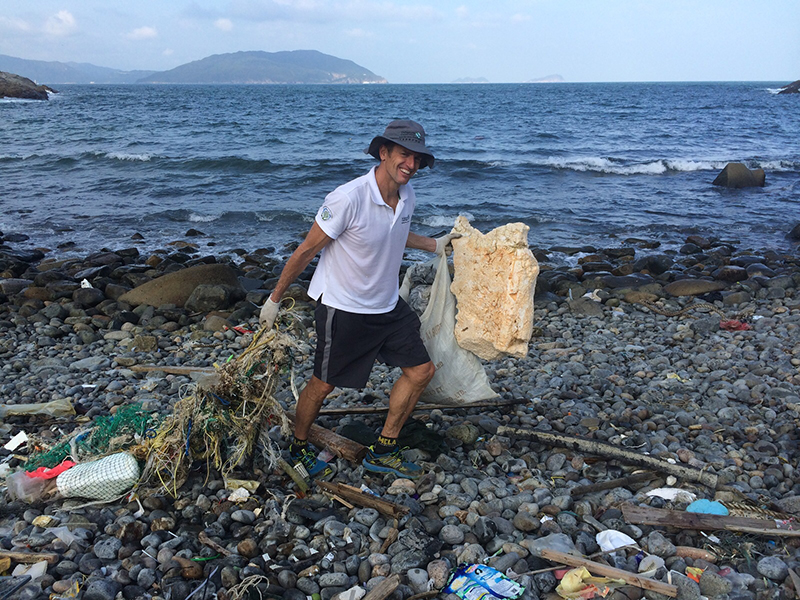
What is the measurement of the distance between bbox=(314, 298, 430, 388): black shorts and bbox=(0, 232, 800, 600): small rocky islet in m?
0.62

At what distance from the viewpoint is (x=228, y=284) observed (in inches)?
335

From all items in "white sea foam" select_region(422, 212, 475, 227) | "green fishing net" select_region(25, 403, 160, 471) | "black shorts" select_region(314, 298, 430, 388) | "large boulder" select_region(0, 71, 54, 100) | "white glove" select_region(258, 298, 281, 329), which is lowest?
"white sea foam" select_region(422, 212, 475, 227)

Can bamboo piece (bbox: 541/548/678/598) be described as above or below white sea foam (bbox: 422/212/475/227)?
above

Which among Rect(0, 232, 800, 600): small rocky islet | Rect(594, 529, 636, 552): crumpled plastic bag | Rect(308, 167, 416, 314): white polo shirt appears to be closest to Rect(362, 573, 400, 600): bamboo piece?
Rect(0, 232, 800, 600): small rocky islet

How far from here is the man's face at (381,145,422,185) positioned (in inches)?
135

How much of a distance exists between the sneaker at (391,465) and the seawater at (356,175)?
27.8 feet

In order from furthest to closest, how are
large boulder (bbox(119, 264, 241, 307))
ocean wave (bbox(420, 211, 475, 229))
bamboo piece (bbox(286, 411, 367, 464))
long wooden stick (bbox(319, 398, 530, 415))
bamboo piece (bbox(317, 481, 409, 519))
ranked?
ocean wave (bbox(420, 211, 475, 229)) → large boulder (bbox(119, 264, 241, 307)) → long wooden stick (bbox(319, 398, 530, 415)) → bamboo piece (bbox(286, 411, 367, 464)) → bamboo piece (bbox(317, 481, 409, 519))

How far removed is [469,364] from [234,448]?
1.64 meters

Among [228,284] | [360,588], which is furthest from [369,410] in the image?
[228,284]

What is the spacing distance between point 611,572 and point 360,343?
1.82m

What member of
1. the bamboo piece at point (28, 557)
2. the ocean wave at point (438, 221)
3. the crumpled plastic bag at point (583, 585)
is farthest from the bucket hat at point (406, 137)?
the ocean wave at point (438, 221)

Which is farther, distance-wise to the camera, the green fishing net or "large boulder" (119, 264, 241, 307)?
"large boulder" (119, 264, 241, 307)

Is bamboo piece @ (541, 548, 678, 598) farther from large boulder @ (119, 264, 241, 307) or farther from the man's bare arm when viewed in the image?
large boulder @ (119, 264, 241, 307)

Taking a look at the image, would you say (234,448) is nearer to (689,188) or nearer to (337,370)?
(337,370)
